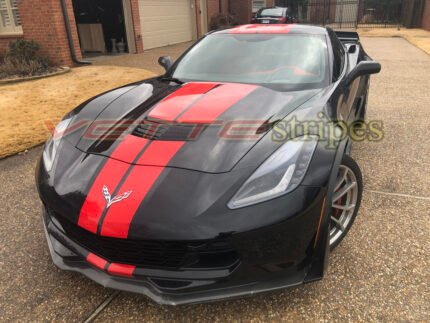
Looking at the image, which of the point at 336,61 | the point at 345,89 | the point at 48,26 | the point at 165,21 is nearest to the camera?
the point at 345,89

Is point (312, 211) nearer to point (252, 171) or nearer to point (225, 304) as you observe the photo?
point (252, 171)

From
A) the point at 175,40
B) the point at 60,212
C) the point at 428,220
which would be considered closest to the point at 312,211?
the point at 60,212

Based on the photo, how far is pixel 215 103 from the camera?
94.7 inches

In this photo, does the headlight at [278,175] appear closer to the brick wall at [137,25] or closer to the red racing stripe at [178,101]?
the red racing stripe at [178,101]

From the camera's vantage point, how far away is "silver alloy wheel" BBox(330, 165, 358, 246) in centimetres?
214

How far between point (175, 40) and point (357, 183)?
1408cm

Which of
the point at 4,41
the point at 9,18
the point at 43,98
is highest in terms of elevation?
the point at 9,18

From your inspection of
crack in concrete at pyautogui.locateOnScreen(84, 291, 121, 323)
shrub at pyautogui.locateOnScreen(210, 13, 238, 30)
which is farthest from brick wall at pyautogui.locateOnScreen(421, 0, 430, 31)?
crack in concrete at pyautogui.locateOnScreen(84, 291, 121, 323)

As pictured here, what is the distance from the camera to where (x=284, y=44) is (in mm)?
3084

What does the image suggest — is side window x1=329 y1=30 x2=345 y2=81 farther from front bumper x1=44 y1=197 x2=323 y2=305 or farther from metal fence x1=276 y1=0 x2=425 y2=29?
metal fence x1=276 y1=0 x2=425 y2=29

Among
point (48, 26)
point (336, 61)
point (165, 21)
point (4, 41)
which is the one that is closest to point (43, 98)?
point (48, 26)

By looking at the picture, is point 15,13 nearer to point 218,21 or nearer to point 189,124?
point 189,124

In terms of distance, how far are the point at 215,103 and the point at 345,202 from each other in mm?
1034

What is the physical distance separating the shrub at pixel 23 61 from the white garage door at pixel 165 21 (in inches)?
183
